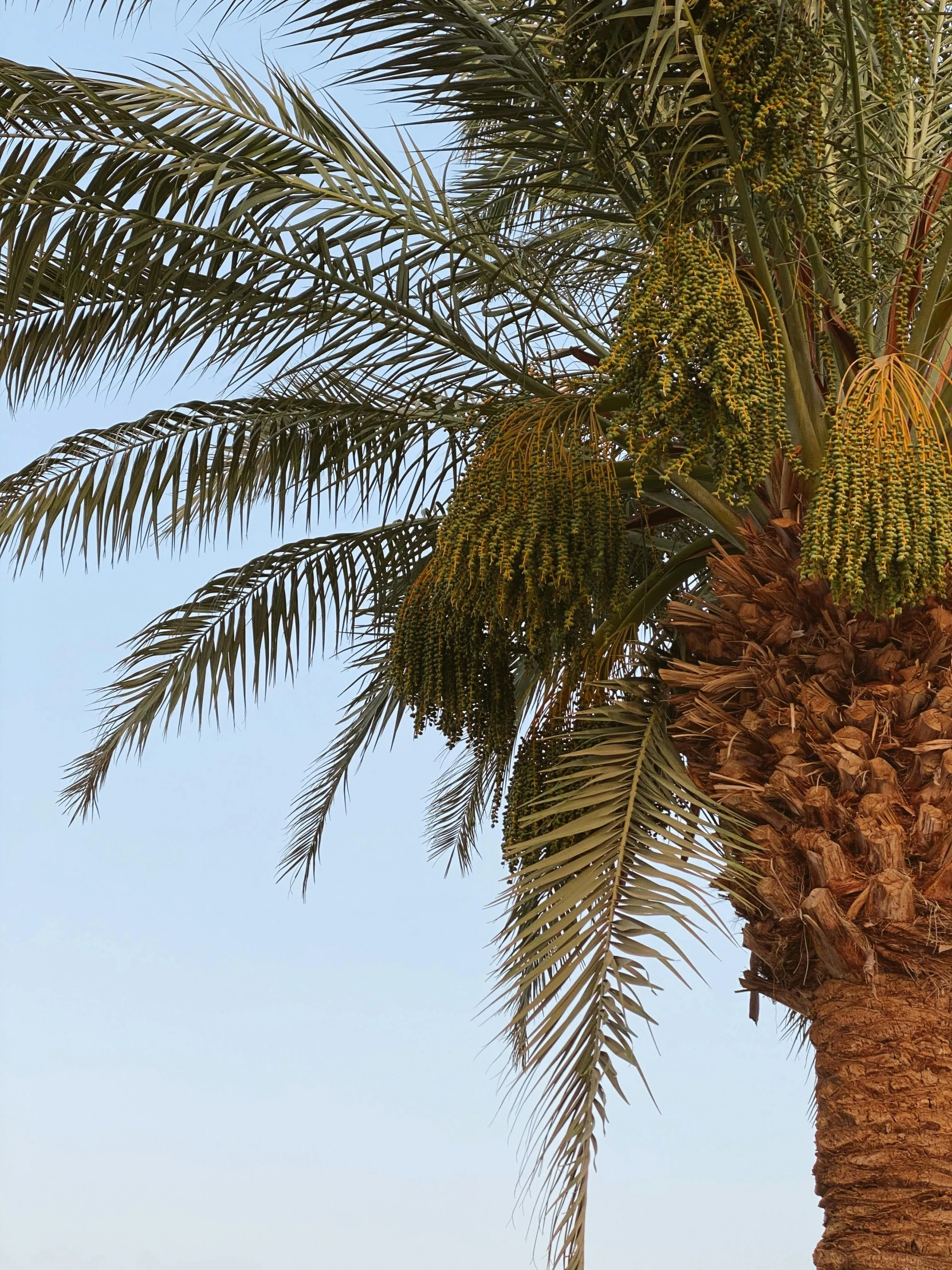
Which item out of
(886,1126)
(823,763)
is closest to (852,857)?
(823,763)

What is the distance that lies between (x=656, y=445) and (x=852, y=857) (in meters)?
1.43

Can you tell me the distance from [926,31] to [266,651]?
3811 mm

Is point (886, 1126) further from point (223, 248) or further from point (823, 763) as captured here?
point (223, 248)

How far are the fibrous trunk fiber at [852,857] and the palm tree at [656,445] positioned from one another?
0.01m

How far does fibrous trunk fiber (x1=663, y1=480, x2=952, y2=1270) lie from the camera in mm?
4387

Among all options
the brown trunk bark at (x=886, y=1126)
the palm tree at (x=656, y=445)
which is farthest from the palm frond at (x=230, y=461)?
the brown trunk bark at (x=886, y=1126)

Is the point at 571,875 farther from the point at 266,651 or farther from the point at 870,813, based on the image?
the point at 266,651

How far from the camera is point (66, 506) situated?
618 cm

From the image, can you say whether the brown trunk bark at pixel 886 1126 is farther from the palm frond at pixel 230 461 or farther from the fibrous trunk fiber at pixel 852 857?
the palm frond at pixel 230 461

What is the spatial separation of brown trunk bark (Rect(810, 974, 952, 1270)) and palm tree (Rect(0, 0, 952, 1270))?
0.04 ft

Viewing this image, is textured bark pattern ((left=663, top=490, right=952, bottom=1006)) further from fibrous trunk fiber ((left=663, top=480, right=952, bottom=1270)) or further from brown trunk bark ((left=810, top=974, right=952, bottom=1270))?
brown trunk bark ((left=810, top=974, right=952, bottom=1270))

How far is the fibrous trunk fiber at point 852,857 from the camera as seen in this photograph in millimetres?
4387

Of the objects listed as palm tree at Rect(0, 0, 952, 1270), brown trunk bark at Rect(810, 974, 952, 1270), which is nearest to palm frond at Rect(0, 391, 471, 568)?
palm tree at Rect(0, 0, 952, 1270)

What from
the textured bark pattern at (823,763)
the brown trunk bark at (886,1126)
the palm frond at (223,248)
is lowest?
the brown trunk bark at (886,1126)
